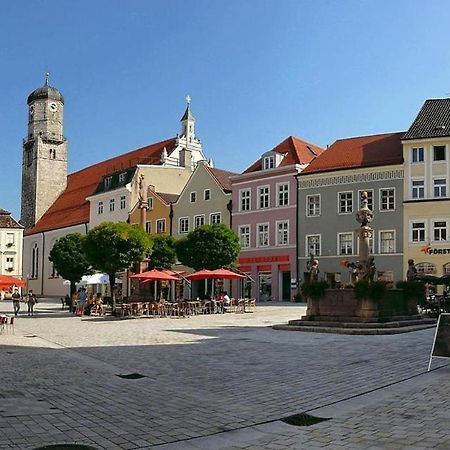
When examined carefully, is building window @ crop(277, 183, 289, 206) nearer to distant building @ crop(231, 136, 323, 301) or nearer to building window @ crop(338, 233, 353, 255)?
distant building @ crop(231, 136, 323, 301)

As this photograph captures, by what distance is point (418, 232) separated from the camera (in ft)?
152

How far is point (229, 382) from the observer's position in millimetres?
11469

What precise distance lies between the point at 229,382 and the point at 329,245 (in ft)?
130

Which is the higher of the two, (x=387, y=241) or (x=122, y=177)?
(x=122, y=177)

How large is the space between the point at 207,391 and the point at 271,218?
43900 mm

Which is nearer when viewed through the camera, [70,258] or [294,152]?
[70,258]

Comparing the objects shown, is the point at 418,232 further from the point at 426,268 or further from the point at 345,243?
the point at 345,243

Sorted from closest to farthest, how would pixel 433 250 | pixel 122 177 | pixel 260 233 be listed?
pixel 433 250 → pixel 260 233 → pixel 122 177

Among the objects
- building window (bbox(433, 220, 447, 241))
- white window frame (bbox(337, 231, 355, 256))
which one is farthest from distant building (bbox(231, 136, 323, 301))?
building window (bbox(433, 220, 447, 241))

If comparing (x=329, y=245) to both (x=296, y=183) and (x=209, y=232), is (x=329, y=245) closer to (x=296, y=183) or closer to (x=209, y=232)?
(x=296, y=183)

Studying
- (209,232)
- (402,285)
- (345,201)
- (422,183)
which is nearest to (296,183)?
(345,201)

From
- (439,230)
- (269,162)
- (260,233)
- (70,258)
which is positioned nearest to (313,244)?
(260,233)

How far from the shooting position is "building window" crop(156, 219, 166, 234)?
63.7 m

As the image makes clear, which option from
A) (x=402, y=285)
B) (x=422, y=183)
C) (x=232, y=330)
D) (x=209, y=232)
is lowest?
(x=232, y=330)
